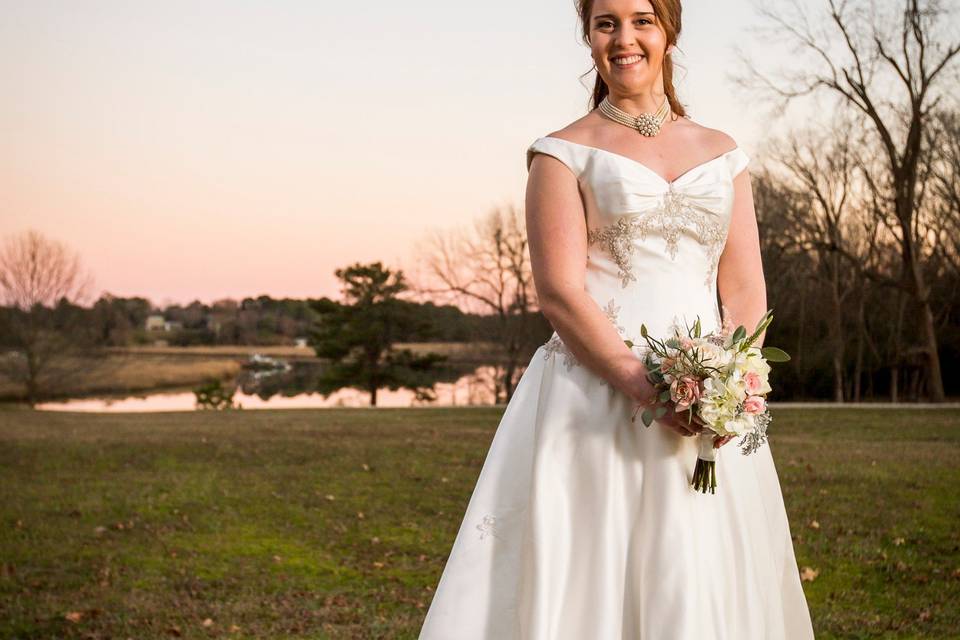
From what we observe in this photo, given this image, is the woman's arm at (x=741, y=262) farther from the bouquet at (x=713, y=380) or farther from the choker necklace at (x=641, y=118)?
the bouquet at (x=713, y=380)

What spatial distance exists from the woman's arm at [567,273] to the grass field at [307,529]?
330cm

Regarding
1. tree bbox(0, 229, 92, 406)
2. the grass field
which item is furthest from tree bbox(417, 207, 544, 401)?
the grass field

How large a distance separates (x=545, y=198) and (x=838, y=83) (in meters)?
23.5

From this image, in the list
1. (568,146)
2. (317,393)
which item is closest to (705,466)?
(568,146)

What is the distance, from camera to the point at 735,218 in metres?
2.90

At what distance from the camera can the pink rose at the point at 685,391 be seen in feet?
7.82

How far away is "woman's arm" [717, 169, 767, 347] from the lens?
9.50 ft

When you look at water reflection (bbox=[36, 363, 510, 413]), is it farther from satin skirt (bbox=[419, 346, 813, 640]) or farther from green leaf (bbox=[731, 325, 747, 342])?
green leaf (bbox=[731, 325, 747, 342])

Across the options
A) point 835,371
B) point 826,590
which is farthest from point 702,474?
point 835,371

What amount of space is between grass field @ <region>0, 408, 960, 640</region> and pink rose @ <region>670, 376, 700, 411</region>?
11.5ft

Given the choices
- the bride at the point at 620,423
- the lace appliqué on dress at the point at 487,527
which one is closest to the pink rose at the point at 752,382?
the bride at the point at 620,423

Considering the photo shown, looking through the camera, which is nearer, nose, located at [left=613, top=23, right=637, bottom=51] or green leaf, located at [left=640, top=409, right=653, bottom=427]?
green leaf, located at [left=640, top=409, right=653, bottom=427]

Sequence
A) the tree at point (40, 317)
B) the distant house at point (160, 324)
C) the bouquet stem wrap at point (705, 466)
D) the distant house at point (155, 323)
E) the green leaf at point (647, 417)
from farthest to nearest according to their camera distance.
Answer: the distant house at point (160, 324) < the distant house at point (155, 323) < the tree at point (40, 317) < the bouquet stem wrap at point (705, 466) < the green leaf at point (647, 417)

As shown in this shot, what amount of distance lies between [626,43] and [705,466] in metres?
1.23
